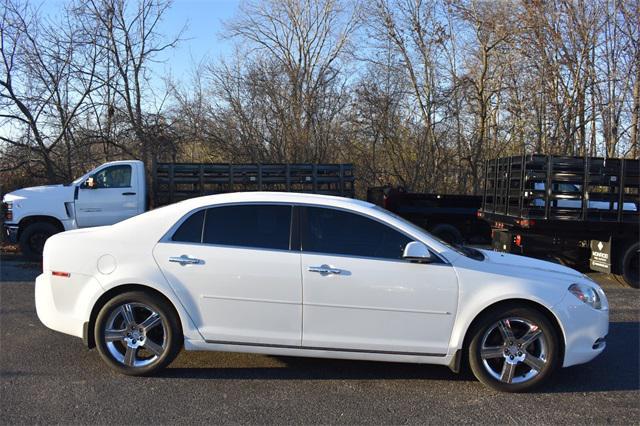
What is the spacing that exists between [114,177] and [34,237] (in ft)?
6.27

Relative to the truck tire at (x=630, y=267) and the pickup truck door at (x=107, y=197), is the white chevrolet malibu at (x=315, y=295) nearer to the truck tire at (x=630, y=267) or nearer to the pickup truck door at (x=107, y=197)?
the truck tire at (x=630, y=267)

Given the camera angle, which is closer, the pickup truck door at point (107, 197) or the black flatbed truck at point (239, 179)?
the pickup truck door at point (107, 197)

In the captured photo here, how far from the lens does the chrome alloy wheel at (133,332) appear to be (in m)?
4.30

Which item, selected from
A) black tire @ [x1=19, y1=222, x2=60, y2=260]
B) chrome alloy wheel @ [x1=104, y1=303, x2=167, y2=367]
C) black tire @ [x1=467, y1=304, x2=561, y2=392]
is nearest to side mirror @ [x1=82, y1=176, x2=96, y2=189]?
black tire @ [x1=19, y1=222, x2=60, y2=260]

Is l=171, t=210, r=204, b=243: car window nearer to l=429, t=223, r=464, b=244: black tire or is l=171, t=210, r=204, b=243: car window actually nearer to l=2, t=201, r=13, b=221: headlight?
l=2, t=201, r=13, b=221: headlight

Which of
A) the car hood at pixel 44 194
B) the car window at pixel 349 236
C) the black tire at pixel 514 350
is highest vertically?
the car hood at pixel 44 194

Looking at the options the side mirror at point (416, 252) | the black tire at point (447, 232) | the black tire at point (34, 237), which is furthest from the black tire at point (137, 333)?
the black tire at point (447, 232)

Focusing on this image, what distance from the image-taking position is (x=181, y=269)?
4234mm

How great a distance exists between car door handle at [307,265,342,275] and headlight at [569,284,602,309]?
194 cm

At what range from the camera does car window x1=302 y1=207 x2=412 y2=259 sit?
4230 mm

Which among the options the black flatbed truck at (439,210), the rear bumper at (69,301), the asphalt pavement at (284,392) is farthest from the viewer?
the black flatbed truck at (439,210)

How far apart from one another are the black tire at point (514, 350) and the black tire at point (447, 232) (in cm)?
763

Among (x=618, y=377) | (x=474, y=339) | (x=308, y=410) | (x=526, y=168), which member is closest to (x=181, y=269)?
(x=308, y=410)

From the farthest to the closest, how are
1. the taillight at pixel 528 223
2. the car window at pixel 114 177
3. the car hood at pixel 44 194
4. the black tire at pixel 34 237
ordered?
1. the car window at pixel 114 177
2. the car hood at pixel 44 194
3. the black tire at pixel 34 237
4. the taillight at pixel 528 223
